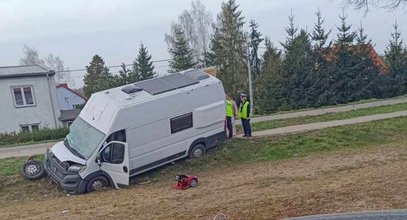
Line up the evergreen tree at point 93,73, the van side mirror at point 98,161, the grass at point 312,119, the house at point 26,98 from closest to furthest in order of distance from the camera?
the van side mirror at point 98,161
the grass at point 312,119
the house at point 26,98
the evergreen tree at point 93,73

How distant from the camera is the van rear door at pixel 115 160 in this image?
975 cm

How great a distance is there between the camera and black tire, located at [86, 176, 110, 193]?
964 cm

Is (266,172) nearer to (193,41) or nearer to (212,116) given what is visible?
(212,116)

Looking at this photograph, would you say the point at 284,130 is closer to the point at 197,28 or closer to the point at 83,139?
the point at 83,139

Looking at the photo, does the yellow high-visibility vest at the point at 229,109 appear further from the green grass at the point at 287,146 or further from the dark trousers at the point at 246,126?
the green grass at the point at 287,146

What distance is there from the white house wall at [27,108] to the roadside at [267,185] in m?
18.7

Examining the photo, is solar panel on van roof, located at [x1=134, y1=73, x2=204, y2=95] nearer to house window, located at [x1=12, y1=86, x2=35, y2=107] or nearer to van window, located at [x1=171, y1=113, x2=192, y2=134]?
van window, located at [x1=171, y1=113, x2=192, y2=134]

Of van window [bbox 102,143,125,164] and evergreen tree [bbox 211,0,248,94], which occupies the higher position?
evergreen tree [bbox 211,0,248,94]

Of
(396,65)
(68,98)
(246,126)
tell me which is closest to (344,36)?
(396,65)

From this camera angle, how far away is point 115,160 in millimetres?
9836

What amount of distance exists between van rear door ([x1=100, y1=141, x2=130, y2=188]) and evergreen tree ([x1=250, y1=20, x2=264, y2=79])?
102ft

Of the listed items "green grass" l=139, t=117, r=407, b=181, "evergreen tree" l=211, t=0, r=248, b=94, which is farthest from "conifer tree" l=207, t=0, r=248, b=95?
"green grass" l=139, t=117, r=407, b=181

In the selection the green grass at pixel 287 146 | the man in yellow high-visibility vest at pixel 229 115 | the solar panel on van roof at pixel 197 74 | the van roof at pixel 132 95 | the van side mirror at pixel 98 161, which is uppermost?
the solar panel on van roof at pixel 197 74

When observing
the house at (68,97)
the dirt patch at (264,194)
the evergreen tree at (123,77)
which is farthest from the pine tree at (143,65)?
the dirt patch at (264,194)
